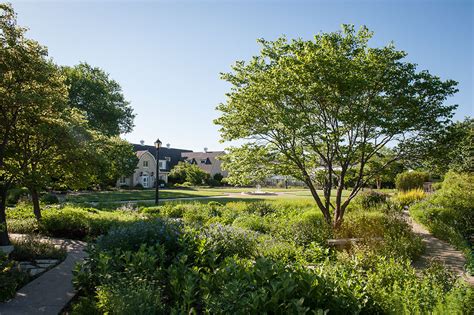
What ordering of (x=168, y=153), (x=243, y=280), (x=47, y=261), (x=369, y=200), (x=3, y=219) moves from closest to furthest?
(x=243, y=280), (x=47, y=261), (x=3, y=219), (x=369, y=200), (x=168, y=153)

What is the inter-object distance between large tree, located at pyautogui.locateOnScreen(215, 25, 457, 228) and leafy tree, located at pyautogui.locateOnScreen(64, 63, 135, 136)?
22.8 metres

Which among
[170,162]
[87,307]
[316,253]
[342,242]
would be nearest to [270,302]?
[87,307]

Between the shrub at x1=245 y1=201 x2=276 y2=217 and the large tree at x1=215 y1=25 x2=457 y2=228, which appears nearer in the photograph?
the large tree at x1=215 y1=25 x2=457 y2=228

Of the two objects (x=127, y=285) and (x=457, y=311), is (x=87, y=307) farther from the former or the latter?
(x=457, y=311)

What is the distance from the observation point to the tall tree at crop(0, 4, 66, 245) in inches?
299

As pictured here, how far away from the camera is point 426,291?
453 cm

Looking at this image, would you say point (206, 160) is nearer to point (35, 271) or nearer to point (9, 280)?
point (35, 271)

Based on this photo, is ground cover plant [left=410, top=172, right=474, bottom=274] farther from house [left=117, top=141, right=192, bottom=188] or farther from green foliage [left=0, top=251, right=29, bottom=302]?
house [left=117, top=141, right=192, bottom=188]

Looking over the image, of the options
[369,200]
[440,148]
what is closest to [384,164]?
[440,148]

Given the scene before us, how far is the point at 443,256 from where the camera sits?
8.63 metres

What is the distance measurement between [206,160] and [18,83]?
56822 mm

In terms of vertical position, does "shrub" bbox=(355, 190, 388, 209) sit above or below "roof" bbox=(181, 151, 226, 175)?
below

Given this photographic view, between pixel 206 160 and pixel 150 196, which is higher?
pixel 206 160

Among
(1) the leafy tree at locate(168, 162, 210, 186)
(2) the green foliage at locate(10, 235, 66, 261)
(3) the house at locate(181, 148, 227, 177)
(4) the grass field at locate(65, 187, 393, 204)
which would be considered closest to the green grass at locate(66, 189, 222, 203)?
(4) the grass field at locate(65, 187, 393, 204)
